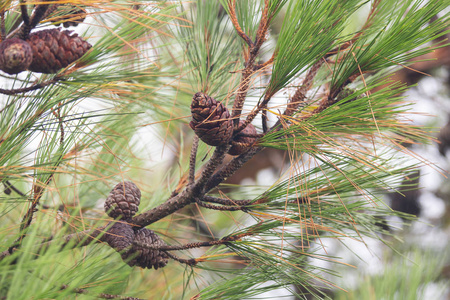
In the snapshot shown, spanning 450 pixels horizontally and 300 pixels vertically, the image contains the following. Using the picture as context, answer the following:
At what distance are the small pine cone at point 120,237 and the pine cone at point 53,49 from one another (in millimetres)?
182

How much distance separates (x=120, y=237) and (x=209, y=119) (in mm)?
168

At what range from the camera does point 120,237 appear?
0.49m

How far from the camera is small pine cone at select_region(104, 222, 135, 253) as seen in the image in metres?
0.49

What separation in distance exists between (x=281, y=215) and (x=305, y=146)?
11 centimetres

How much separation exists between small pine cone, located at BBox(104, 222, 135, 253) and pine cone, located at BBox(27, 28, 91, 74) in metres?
0.18

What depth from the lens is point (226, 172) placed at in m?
0.49

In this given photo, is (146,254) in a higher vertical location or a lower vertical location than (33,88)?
lower

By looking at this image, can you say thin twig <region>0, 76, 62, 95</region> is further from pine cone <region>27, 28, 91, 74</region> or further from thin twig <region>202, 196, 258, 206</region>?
thin twig <region>202, 196, 258, 206</region>

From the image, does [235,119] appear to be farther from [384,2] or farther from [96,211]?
[96,211]

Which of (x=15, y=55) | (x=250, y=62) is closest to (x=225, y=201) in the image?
(x=250, y=62)

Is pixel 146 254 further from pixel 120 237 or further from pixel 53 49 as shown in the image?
pixel 53 49

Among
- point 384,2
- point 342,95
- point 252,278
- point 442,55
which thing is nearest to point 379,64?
point 342,95

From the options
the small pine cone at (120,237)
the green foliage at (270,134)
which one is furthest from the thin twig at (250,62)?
the small pine cone at (120,237)

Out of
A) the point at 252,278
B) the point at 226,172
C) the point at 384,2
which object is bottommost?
the point at 252,278
